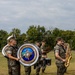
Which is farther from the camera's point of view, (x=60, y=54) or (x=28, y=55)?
(x=60, y=54)

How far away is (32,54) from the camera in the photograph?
11031mm

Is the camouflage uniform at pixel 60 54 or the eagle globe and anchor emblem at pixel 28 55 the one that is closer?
the eagle globe and anchor emblem at pixel 28 55

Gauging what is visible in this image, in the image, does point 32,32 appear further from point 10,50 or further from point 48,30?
point 10,50

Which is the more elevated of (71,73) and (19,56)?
(19,56)

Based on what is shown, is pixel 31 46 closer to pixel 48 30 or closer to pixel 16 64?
pixel 16 64

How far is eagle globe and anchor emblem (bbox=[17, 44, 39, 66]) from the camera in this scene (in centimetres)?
1094

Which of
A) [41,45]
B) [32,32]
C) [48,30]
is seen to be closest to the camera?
[41,45]

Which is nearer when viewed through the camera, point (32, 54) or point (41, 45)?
point (32, 54)

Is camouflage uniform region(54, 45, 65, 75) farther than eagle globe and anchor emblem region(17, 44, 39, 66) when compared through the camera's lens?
Yes

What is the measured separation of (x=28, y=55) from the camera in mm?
10938

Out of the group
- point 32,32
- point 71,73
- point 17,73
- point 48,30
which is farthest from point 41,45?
point 48,30

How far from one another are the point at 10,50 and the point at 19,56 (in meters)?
0.35

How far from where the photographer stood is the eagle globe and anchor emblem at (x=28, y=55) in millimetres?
10938

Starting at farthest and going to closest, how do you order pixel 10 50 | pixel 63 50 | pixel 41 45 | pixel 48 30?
pixel 48 30 < pixel 41 45 < pixel 63 50 < pixel 10 50
